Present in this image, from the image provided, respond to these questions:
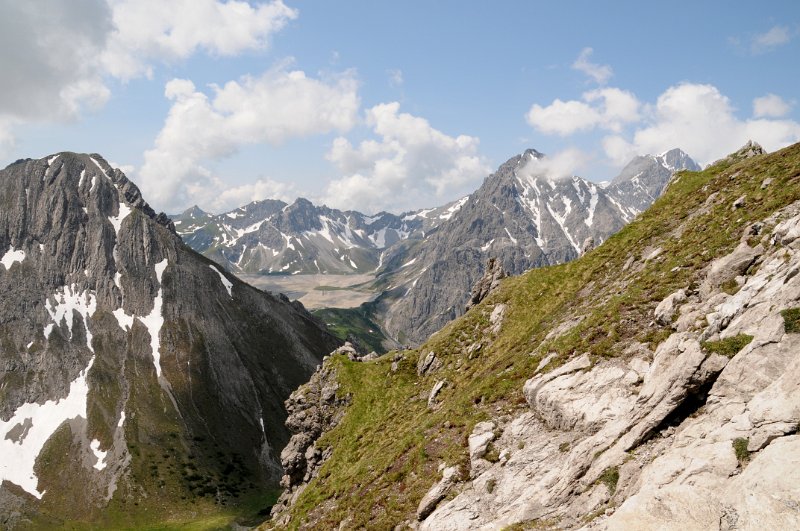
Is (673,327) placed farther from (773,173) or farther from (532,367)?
(773,173)

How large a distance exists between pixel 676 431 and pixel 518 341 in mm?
21738

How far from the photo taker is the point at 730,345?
54.4 feet

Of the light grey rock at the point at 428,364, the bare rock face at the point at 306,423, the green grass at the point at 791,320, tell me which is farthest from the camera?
the bare rock face at the point at 306,423

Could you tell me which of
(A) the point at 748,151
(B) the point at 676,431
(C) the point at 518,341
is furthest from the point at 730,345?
(A) the point at 748,151

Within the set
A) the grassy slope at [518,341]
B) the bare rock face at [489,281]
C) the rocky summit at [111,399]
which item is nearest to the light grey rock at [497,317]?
the grassy slope at [518,341]

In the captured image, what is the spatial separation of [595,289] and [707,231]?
9260 mm

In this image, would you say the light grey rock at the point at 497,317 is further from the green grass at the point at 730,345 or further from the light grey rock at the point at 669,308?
the green grass at the point at 730,345

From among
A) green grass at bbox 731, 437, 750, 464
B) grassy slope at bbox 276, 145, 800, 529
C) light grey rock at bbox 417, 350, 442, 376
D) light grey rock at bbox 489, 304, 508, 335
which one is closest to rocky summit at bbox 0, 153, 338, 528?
light grey rock at bbox 417, 350, 442, 376

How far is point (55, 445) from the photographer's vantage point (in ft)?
473

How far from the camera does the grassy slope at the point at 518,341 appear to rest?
2719 centimetres

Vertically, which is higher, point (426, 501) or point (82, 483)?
point (82, 483)

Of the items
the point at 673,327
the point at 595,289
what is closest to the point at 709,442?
the point at 673,327

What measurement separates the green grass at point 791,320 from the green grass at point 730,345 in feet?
3.90

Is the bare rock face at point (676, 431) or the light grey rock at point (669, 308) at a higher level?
the light grey rock at point (669, 308)
